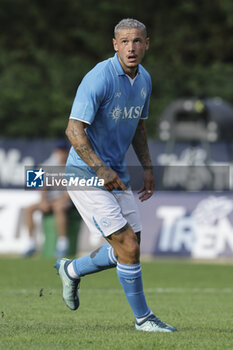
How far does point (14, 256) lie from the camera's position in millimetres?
17906

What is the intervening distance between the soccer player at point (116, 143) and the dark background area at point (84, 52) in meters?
22.6

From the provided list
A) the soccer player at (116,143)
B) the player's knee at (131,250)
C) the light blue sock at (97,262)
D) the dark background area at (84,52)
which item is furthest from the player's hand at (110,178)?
the dark background area at (84,52)

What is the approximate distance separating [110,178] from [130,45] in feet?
3.33

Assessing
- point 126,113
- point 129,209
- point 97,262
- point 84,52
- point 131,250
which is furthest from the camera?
point 84,52

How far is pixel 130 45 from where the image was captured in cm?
712

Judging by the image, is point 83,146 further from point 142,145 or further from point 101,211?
point 142,145

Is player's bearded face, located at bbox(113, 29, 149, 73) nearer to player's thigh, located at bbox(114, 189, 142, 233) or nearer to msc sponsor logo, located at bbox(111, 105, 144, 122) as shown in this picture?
msc sponsor logo, located at bbox(111, 105, 144, 122)

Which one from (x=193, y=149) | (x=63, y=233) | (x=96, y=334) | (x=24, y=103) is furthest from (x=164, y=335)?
(x=24, y=103)

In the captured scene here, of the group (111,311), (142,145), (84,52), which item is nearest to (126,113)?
(142,145)

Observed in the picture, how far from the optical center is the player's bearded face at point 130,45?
7.12m

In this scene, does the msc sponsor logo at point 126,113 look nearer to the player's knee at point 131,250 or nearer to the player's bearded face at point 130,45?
the player's bearded face at point 130,45

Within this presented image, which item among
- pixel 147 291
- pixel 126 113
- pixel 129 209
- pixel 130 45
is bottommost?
pixel 147 291

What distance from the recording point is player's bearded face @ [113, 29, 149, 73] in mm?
7117

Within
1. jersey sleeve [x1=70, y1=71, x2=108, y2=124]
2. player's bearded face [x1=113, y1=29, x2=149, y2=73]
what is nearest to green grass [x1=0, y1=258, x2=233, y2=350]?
jersey sleeve [x1=70, y1=71, x2=108, y2=124]
